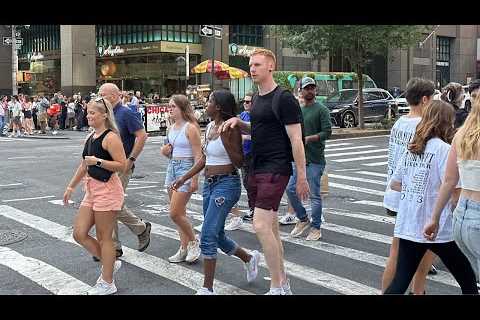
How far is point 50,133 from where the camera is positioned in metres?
27.7

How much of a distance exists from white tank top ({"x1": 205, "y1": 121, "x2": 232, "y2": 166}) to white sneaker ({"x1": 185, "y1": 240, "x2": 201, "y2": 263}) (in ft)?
4.68

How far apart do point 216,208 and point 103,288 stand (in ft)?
4.12

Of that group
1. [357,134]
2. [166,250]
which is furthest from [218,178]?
[357,134]

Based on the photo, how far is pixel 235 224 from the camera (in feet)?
26.7

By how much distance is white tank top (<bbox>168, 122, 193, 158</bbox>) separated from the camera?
627 centimetres

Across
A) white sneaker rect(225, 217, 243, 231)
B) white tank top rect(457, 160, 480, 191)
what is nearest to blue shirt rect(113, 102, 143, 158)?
white sneaker rect(225, 217, 243, 231)

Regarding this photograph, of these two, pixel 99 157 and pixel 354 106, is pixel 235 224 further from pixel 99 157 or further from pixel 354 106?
pixel 354 106

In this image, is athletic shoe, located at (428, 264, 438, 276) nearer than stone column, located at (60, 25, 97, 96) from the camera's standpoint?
Yes

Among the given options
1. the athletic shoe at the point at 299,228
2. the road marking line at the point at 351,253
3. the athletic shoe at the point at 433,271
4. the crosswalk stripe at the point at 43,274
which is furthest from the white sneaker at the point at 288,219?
the crosswalk stripe at the point at 43,274

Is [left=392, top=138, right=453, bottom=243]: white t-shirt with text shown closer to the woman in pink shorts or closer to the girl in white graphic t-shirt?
the girl in white graphic t-shirt
